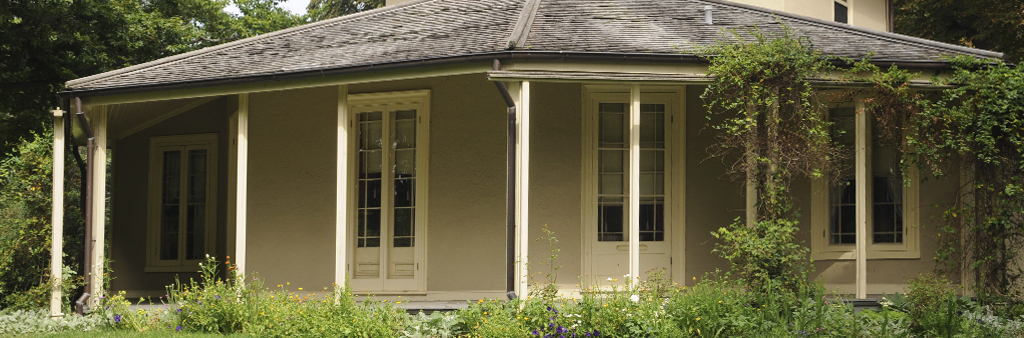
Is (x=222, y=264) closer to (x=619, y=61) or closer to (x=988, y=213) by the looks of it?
(x=619, y=61)

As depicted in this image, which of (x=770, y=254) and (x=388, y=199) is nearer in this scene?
(x=770, y=254)

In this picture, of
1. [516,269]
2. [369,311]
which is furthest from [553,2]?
[369,311]

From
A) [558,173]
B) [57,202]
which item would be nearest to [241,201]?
[57,202]

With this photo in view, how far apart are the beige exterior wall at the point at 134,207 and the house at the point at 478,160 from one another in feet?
6.78

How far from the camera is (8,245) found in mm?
11508

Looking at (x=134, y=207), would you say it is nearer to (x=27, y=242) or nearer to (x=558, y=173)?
(x=27, y=242)

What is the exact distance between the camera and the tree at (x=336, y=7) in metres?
28.2

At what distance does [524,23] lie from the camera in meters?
9.47

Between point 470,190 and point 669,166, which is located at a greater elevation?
point 669,166

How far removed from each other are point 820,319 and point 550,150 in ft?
11.8

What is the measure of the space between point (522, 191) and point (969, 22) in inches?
576

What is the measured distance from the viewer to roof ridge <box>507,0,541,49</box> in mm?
8523

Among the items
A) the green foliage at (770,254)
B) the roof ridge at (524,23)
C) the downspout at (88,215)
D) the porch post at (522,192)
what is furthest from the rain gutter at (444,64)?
the green foliage at (770,254)

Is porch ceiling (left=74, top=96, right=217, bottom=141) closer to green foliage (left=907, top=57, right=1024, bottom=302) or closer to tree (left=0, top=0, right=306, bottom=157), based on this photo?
tree (left=0, top=0, right=306, bottom=157)
